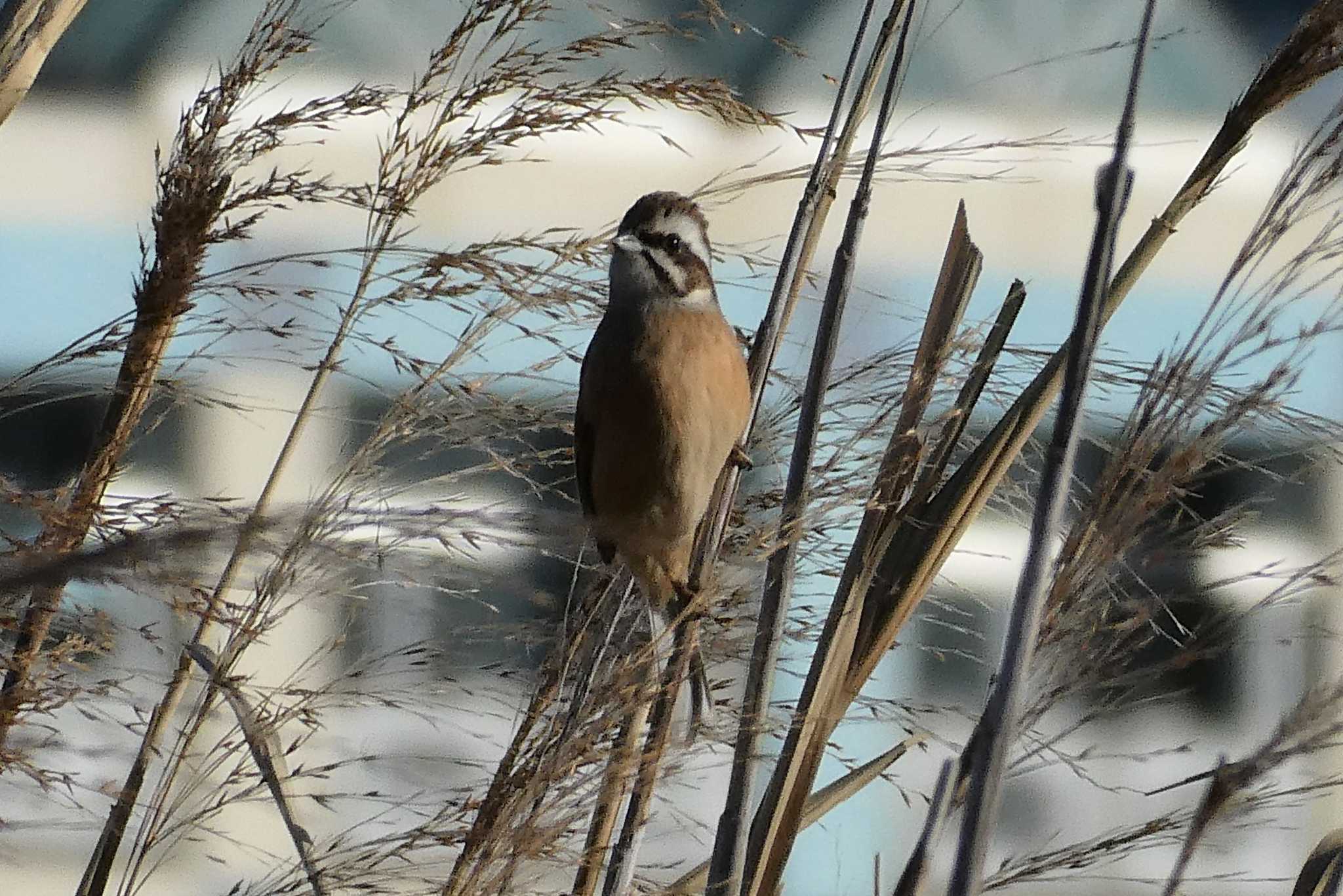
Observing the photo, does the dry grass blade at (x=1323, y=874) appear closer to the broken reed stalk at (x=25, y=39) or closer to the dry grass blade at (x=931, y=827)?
the dry grass blade at (x=931, y=827)

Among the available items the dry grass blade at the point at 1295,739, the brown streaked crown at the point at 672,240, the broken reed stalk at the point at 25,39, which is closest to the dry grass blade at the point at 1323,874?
the dry grass blade at the point at 1295,739

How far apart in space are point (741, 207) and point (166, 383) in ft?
10.3

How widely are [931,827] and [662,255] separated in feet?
3.40

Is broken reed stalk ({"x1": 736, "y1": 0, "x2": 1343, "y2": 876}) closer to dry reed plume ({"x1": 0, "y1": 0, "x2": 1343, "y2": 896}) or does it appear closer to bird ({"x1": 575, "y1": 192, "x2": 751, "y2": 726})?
dry reed plume ({"x1": 0, "y1": 0, "x2": 1343, "y2": 896})

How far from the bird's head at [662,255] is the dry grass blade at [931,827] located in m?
0.89

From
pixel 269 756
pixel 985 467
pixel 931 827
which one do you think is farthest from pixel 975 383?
pixel 269 756

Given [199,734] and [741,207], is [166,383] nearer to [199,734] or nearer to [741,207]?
[199,734]

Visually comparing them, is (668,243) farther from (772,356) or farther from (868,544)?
(868,544)

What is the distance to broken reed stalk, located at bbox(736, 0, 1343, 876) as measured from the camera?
3.19 feet

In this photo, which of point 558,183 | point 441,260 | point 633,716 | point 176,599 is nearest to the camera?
point 176,599

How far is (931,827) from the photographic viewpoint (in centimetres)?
86

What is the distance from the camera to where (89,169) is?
13.9 ft

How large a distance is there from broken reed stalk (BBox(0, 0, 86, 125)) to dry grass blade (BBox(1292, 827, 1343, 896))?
41.7 inches

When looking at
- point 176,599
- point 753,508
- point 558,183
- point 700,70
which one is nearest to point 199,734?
point 176,599
